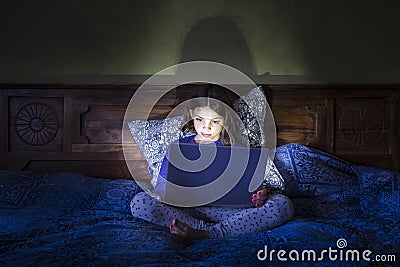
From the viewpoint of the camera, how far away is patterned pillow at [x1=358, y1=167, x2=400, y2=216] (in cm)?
181

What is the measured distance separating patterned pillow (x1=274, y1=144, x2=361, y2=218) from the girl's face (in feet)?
1.03

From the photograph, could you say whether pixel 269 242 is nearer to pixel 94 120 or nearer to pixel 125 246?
pixel 125 246

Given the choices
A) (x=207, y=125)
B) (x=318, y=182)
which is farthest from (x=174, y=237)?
(x=318, y=182)

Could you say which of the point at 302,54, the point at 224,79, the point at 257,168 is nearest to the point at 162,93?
the point at 224,79

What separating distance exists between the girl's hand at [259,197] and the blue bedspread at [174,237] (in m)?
0.12

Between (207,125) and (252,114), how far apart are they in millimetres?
344

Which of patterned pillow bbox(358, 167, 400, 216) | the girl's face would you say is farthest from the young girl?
patterned pillow bbox(358, 167, 400, 216)

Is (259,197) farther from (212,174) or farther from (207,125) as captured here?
(207,125)

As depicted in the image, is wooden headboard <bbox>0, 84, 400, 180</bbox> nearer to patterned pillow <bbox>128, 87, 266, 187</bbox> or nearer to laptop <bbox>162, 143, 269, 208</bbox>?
patterned pillow <bbox>128, 87, 266, 187</bbox>

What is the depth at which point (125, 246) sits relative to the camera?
1.27 m

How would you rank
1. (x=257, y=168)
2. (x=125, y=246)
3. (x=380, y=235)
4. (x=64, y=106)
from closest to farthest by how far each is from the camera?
(x=125, y=246) < (x=380, y=235) < (x=257, y=168) < (x=64, y=106)

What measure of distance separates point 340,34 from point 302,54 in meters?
0.22

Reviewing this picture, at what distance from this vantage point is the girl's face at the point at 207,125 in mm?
1998

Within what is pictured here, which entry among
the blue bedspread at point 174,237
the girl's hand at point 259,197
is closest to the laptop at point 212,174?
the girl's hand at point 259,197
